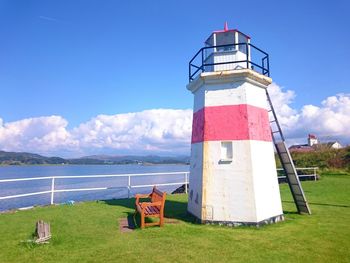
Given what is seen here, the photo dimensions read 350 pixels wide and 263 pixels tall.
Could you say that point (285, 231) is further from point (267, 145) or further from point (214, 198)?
point (267, 145)

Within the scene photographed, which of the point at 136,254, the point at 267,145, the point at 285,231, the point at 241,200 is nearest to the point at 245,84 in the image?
the point at 267,145

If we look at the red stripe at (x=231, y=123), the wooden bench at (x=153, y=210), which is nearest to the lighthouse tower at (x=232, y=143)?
the red stripe at (x=231, y=123)

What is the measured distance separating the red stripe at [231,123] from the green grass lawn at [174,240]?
9.07 ft

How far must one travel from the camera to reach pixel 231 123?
968 centimetres

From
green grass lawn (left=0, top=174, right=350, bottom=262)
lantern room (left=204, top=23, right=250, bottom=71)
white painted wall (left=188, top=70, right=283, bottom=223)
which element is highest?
lantern room (left=204, top=23, right=250, bottom=71)

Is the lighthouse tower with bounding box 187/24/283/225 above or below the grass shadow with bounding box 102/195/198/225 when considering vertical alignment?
above

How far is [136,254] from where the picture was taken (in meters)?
6.61

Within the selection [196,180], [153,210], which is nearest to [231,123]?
[196,180]

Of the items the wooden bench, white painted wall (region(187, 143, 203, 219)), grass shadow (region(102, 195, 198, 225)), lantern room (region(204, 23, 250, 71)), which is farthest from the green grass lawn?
lantern room (region(204, 23, 250, 71))

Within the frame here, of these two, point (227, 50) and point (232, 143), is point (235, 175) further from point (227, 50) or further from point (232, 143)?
point (227, 50)

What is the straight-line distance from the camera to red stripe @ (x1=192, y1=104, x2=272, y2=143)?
31.4ft

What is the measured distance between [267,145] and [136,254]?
582 centimetres

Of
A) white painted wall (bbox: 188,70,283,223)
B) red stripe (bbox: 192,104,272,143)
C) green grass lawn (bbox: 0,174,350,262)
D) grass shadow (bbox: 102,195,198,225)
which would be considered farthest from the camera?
grass shadow (bbox: 102,195,198,225)

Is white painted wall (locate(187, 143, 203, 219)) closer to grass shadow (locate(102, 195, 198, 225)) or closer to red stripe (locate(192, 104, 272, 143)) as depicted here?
grass shadow (locate(102, 195, 198, 225))
